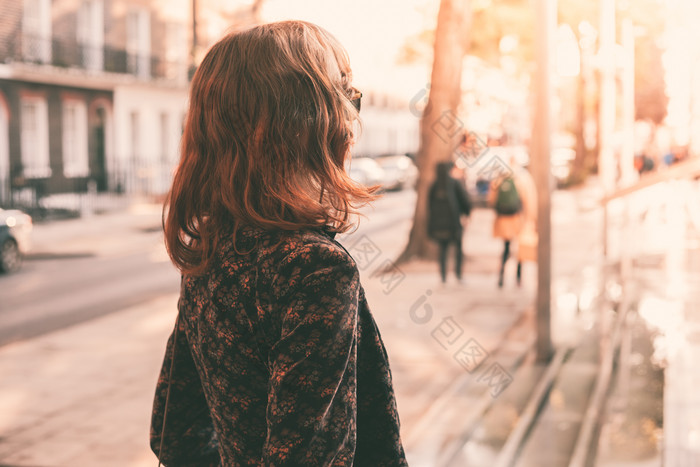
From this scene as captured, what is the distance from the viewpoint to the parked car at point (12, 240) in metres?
13.8

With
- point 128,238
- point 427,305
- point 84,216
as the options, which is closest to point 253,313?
point 427,305

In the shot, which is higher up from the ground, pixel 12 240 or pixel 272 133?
pixel 272 133

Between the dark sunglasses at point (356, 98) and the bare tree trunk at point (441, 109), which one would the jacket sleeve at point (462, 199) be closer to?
the bare tree trunk at point (441, 109)

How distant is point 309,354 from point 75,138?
29166mm

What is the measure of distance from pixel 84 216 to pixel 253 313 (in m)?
23.4

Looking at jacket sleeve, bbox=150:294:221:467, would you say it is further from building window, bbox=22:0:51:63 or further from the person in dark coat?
building window, bbox=22:0:51:63

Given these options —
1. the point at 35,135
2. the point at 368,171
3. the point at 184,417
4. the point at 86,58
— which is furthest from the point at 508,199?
the point at 368,171

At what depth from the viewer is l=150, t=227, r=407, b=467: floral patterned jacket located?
139 centimetres

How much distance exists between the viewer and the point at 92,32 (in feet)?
98.0

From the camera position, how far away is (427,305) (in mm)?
10055

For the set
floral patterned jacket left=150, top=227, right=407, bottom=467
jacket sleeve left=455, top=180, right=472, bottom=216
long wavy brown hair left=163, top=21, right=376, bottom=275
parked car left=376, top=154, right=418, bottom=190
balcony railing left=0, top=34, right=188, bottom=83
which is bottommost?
parked car left=376, top=154, right=418, bottom=190

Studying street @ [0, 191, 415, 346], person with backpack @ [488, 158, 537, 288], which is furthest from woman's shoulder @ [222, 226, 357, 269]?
person with backpack @ [488, 158, 537, 288]

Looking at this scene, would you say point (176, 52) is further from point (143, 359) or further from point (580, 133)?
point (143, 359)

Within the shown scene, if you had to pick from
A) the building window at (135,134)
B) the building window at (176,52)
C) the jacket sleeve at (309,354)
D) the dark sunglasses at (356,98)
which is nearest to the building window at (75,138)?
the building window at (135,134)
